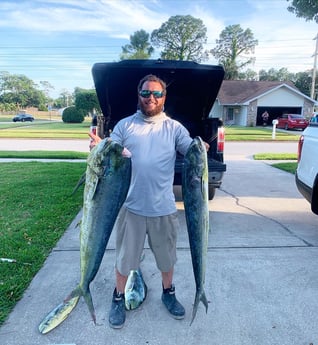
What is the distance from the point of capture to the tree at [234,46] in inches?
2223

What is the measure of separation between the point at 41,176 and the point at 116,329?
5781mm

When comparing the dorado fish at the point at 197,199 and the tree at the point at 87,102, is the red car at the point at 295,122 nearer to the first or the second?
the tree at the point at 87,102

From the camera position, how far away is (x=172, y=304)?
2.62m

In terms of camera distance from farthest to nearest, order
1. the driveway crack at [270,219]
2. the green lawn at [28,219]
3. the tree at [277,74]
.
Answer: the tree at [277,74]
the driveway crack at [270,219]
the green lawn at [28,219]

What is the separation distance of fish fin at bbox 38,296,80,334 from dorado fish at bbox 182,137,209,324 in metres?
0.94

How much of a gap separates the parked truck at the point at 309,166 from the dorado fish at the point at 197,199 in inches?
94.7

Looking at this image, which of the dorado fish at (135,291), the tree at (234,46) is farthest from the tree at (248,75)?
the dorado fish at (135,291)

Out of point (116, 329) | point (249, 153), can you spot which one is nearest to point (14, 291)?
point (116, 329)

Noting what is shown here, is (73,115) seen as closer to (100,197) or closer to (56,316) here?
(56,316)

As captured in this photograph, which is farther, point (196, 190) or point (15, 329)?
point (15, 329)

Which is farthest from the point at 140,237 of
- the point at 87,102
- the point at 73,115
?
the point at 73,115

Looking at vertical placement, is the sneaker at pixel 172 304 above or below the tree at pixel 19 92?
below

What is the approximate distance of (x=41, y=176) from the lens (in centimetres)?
756

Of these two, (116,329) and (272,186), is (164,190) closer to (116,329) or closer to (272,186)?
(116,329)
